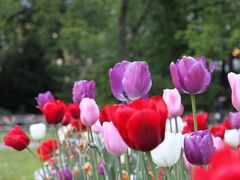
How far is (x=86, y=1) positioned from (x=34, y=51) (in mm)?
5174

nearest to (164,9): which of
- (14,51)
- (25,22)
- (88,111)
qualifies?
(25,22)

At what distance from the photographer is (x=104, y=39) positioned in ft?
75.4

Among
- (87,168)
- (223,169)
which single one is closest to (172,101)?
(87,168)

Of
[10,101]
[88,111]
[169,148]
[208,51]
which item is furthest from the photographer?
[10,101]

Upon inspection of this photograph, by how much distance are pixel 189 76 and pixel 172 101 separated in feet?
1.02

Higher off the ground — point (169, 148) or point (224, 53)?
point (224, 53)

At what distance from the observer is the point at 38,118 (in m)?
21.1

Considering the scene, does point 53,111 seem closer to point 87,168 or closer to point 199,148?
point 87,168

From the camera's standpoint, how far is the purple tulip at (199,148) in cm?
134

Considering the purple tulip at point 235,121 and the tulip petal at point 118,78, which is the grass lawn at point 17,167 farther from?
the tulip petal at point 118,78

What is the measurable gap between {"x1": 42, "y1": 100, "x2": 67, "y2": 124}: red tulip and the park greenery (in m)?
13.7

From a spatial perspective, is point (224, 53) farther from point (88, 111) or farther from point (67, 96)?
point (88, 111)

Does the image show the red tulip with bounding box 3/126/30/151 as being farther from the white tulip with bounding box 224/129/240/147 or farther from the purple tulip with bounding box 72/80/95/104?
the white tulip with bounding box 224/129/240/147

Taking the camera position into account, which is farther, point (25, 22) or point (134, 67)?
point (25, 22)
